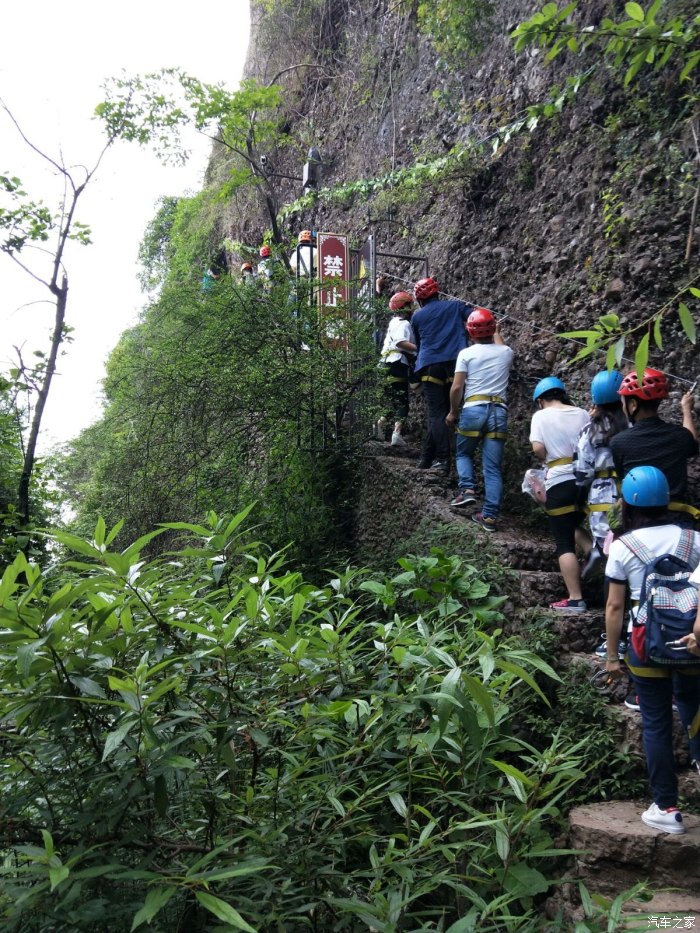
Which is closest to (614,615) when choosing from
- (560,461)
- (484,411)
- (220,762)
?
(560,461)

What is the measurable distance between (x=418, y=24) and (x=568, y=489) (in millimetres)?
9401

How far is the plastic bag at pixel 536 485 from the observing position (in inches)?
207

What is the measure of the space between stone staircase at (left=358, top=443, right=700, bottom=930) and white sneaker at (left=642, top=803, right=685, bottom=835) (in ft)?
0.10

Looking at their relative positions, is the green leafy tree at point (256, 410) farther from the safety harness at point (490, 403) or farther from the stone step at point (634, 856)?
the stone step at point (634, 856)

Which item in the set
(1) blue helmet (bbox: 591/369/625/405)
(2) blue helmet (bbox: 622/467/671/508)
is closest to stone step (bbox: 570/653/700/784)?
(2) blue helmet (bbox: 622/467/671/508)

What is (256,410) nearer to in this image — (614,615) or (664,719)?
(614,615)

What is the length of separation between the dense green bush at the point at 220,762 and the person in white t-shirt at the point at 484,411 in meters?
3.03

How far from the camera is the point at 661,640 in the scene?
325 cm

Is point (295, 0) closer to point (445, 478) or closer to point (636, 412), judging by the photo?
point (445, 478)

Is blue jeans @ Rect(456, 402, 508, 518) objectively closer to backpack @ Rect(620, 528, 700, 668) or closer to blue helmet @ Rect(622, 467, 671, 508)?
blue helmet @ Rect(622, 467, 671, 508)

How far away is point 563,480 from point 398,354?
3156 millimetres

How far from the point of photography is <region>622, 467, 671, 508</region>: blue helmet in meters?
3.57

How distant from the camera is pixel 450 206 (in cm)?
940

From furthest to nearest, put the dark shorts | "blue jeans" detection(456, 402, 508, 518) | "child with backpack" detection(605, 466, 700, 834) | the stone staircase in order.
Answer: "blue jeans" detection(456, 402, 508, 518)
the dark shorts
"child with backpack" detection(605, 466, 700, 834)
the stone staircase
